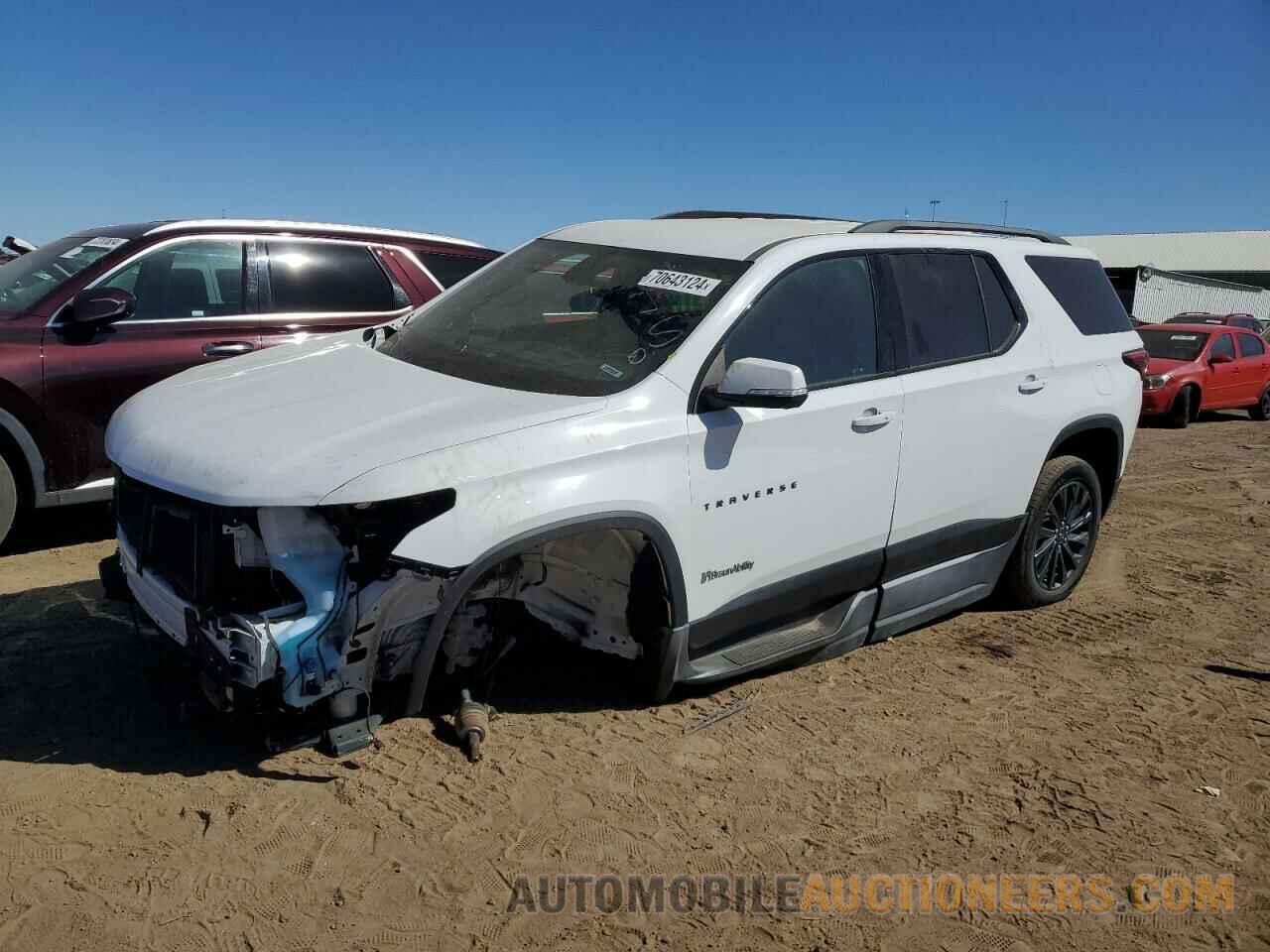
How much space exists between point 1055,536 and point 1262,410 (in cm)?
1312

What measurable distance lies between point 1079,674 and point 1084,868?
162cm

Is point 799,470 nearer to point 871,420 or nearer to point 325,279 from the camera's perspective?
point 871,420

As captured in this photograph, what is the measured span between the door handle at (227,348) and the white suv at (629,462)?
1.71 meters

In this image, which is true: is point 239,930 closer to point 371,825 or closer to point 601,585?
point 371,825

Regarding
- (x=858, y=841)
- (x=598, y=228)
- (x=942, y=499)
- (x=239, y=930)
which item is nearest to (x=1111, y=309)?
(x=942, y=499)

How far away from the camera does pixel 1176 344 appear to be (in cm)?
1503

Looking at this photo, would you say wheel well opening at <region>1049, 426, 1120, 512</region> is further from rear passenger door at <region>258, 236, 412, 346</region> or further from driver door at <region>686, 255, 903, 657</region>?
rear passenger door at <region>258, 236, 412, 346</region>

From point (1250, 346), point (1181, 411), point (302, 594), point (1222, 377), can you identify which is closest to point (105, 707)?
point (302, 594)

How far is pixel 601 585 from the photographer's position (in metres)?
3.79

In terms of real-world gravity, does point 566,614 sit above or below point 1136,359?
below

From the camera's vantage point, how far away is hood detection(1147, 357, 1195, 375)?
14.4 metres

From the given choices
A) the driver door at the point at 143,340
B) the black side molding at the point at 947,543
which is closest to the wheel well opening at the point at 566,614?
the black side molding at the point at 947,543

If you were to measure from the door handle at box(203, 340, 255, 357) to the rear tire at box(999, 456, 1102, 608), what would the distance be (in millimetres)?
4560

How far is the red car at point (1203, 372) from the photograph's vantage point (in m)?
14.2
